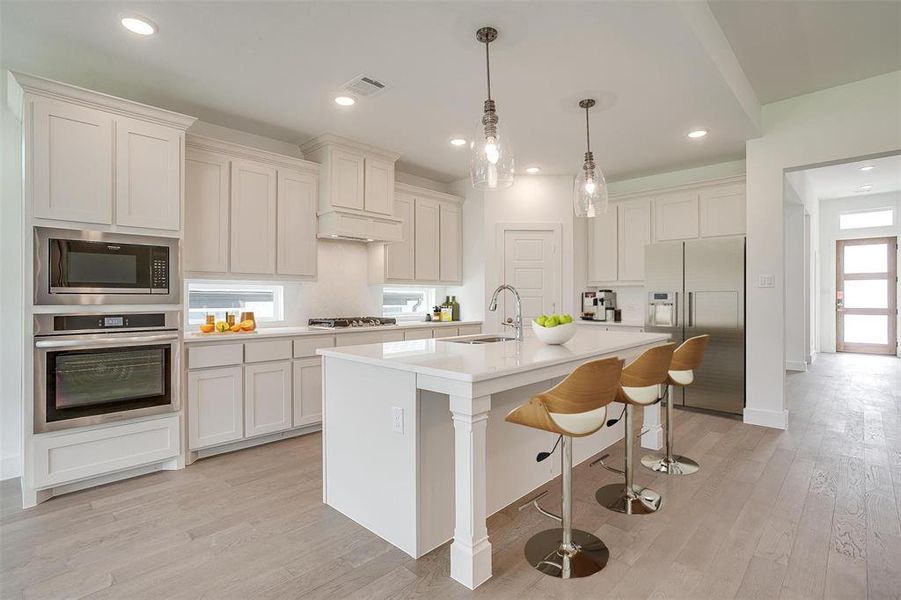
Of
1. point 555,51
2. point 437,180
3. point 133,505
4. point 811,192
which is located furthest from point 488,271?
point 811,192

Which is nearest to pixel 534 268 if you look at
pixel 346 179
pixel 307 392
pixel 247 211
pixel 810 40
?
pixel 346 179

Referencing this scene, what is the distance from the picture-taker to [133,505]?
262cm

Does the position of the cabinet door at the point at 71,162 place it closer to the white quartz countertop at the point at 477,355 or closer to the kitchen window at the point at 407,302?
the white quartz countertop at the point at 477,355

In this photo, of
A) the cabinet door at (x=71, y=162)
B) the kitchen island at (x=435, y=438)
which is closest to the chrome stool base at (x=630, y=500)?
the kitchen island at (x=435, y=438)

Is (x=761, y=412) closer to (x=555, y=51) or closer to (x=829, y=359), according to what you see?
(x=555, y=51)

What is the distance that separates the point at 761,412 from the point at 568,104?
326 cm

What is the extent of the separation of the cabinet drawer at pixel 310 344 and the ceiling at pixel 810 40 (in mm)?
3631

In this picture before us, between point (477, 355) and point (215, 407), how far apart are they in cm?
223

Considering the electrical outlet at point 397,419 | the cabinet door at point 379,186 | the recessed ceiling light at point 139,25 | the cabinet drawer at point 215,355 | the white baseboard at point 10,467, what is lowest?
the white baseboard at point 10,467

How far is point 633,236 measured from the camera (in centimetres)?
553

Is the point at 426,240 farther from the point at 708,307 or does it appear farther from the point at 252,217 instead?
the point at 708,307

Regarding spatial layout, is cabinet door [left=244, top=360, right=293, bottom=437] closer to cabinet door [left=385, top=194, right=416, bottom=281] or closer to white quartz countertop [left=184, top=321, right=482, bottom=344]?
white quartz countertop [left=184, top=321, right=482, bottom=344]

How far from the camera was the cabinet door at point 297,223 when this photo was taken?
4078 millimetres

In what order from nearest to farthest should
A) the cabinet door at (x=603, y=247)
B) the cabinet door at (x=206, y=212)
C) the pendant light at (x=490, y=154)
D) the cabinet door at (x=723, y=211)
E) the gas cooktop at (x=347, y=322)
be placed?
the pendant light at (x=490, y=154), the cabinet door at (x=206, y=212), the gas cooktop at (x=347, y=322), the cabinet door at (x=723, y=211), the cabinet door at (x=603, y=247)
